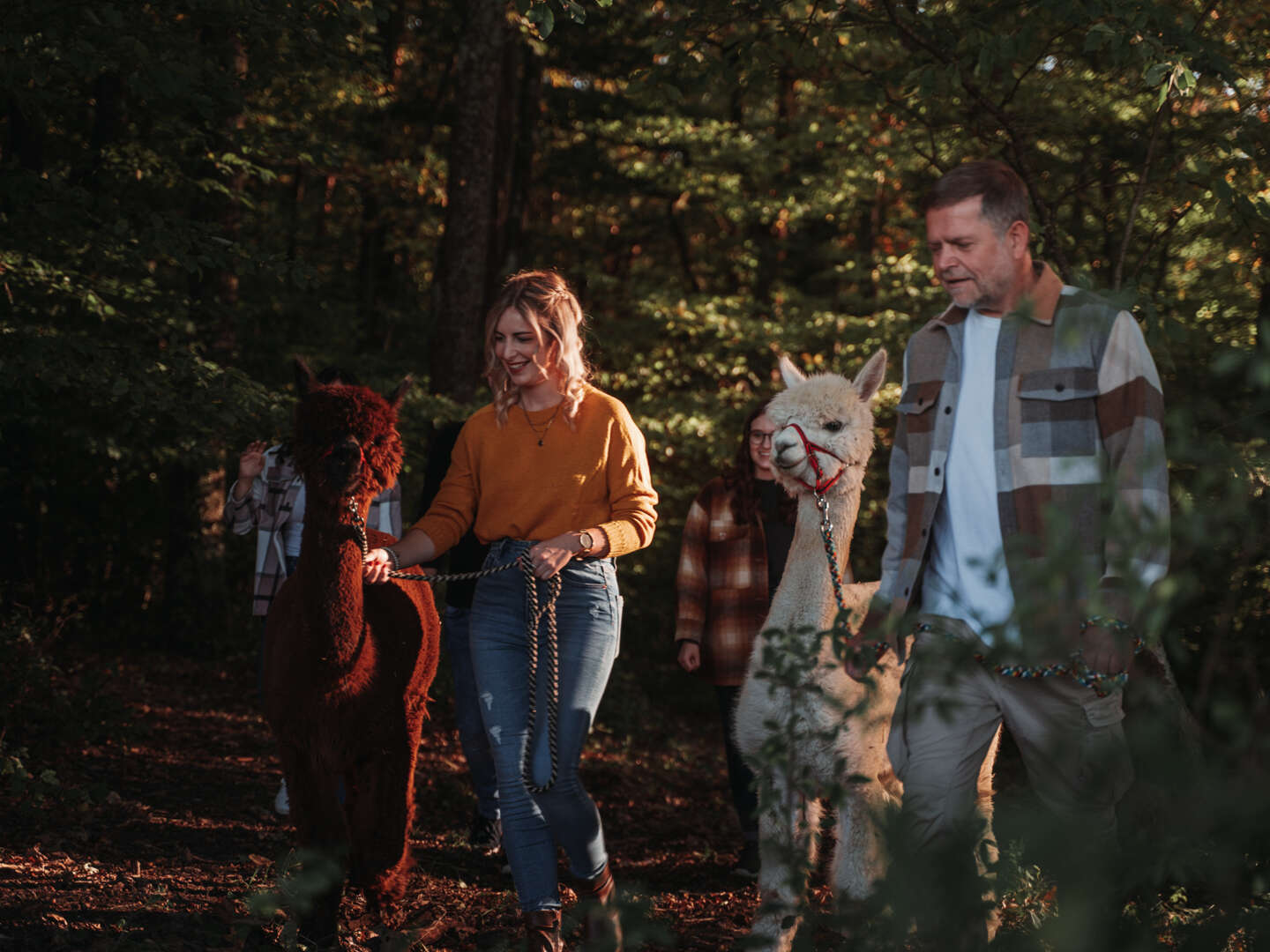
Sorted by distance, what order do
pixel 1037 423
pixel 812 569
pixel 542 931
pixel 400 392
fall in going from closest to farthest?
pixel 1037 423, pixel 542 931, pixel 812 569, pixel 400 392

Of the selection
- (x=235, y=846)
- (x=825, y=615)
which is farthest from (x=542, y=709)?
(x=235, y=846)

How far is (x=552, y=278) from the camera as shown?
4.35 meters

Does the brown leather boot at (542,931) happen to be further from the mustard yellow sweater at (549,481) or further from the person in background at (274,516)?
the person in background at (274,516)

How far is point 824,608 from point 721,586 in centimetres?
165

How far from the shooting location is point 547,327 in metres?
4.21

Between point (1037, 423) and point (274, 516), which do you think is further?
point (274, 516)

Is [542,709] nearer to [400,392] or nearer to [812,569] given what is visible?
[812,569]

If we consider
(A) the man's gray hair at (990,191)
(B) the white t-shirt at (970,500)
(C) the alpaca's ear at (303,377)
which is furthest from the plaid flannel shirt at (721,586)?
(A) the man's gray hair at (990,191)

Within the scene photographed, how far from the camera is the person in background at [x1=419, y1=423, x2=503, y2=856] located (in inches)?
238

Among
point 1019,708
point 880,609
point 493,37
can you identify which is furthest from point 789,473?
point 493,37

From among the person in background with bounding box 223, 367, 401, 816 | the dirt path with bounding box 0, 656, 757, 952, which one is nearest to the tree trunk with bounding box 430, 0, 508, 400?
the dirt path with bounding box 0, 656, 757, 952

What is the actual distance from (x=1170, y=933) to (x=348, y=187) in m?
17.9

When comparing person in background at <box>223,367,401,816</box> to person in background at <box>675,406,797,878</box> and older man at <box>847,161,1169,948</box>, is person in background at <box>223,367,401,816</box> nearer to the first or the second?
person in background at <box>675,406,797,878</box>

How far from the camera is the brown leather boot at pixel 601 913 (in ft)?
6.89
